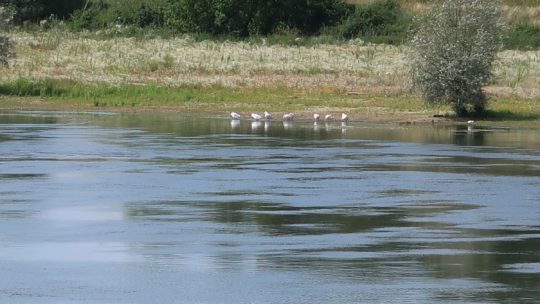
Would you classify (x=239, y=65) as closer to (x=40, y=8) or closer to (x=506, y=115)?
(x=506, y=115)

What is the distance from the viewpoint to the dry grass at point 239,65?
160 ft

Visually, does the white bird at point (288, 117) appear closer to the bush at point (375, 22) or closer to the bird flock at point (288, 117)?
the bird flock at point (288, 117)

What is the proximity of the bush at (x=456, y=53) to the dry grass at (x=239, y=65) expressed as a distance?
580 centimetres

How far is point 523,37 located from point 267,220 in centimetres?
4765

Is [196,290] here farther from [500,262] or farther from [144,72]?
[144,72]

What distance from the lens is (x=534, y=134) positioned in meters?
35.9

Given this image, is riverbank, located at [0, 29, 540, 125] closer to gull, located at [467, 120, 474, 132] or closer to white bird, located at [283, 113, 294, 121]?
white bird, located at [283, 113, 294, 121]

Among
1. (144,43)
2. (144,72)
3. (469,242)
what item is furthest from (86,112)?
(469,242)

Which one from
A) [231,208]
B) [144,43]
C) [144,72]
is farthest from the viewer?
[144,43]

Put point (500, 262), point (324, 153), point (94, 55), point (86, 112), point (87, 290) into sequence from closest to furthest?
point (87, 290) < point (500, 262) < point (324, 153) < point (86, 112) < point (94, 55)

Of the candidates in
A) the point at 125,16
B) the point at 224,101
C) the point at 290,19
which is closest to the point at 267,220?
the point at 224,101

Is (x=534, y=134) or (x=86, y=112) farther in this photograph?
(x=86, y=112)

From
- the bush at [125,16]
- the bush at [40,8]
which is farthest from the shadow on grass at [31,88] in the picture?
the bush at [40,8]

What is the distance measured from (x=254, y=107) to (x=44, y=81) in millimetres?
9448
